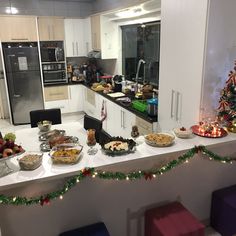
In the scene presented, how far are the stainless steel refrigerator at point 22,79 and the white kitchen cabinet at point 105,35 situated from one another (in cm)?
127

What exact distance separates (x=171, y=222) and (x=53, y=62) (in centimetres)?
444

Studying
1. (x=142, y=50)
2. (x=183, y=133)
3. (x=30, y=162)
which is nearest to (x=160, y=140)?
(x=183, y=133)

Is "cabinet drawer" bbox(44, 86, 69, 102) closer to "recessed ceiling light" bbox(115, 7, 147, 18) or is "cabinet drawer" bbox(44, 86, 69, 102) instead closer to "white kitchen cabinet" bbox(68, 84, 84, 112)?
"white kitchen cabinet" bbox(68, 84, 84, 112)

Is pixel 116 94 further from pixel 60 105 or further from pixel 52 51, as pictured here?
pixel 52 51

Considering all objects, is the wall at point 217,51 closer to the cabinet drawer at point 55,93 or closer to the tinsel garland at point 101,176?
the tinsel garland at point 101,176

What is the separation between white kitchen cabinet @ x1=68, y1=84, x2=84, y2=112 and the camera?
18.5 feet

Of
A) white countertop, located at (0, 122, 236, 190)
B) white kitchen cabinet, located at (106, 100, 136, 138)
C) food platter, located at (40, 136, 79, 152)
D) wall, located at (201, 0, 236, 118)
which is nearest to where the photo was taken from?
white countertop, located at (0, 122, 236, 190)

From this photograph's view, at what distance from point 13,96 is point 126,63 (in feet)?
7.93

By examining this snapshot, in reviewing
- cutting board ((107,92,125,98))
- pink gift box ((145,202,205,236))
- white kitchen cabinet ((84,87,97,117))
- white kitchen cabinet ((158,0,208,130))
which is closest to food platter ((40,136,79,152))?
pink gift box ((145,202,205,236))

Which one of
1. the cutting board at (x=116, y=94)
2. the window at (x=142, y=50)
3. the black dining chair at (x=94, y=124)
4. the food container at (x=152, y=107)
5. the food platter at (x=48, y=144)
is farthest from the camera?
the cutting board at (x=116, y=94)

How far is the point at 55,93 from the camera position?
5.47 metres

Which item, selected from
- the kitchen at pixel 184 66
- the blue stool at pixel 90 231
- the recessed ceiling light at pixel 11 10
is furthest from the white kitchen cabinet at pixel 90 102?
the blue stool at pixel 90 231

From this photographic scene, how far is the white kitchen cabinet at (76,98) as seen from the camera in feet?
18.5

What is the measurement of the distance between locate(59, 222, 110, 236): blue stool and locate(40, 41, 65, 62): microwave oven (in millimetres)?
4245
